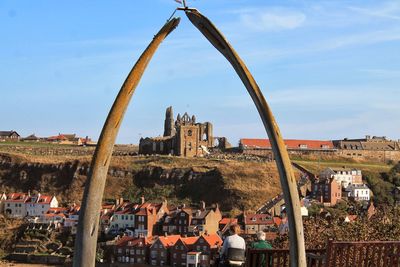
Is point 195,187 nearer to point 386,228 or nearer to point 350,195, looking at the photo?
point 350,195

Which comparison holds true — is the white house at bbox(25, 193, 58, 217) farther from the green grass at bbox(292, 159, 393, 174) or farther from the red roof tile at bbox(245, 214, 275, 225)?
the green grass at bbox(292, 159, 393, 174)

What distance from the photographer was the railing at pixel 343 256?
6.59 m

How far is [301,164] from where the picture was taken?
72188 mm

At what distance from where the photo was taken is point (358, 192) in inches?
2393

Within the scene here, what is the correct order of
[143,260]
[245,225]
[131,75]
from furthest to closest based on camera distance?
[245,225] < [143,260] < [131,75]

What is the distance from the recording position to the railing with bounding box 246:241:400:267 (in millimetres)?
6590

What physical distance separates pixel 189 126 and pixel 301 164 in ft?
39.7

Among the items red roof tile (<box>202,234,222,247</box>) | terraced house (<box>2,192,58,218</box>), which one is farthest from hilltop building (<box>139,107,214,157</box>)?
red roof tile (<box>202,234,222,247</box>)

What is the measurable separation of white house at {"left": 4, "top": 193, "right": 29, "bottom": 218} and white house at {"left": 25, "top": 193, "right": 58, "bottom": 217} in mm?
390

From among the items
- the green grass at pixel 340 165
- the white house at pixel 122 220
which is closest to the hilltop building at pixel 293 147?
the green grass at pixel 340 165

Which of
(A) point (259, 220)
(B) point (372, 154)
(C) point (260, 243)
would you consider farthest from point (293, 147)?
(C) point (260, 243)

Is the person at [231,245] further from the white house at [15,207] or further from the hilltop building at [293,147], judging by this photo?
the hilltop building at [293,147]

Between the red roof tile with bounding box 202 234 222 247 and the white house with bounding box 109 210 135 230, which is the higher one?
the white house with bounding box 109 210 135 230

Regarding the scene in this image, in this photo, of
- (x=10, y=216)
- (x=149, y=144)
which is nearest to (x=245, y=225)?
(x=10, y=216)
